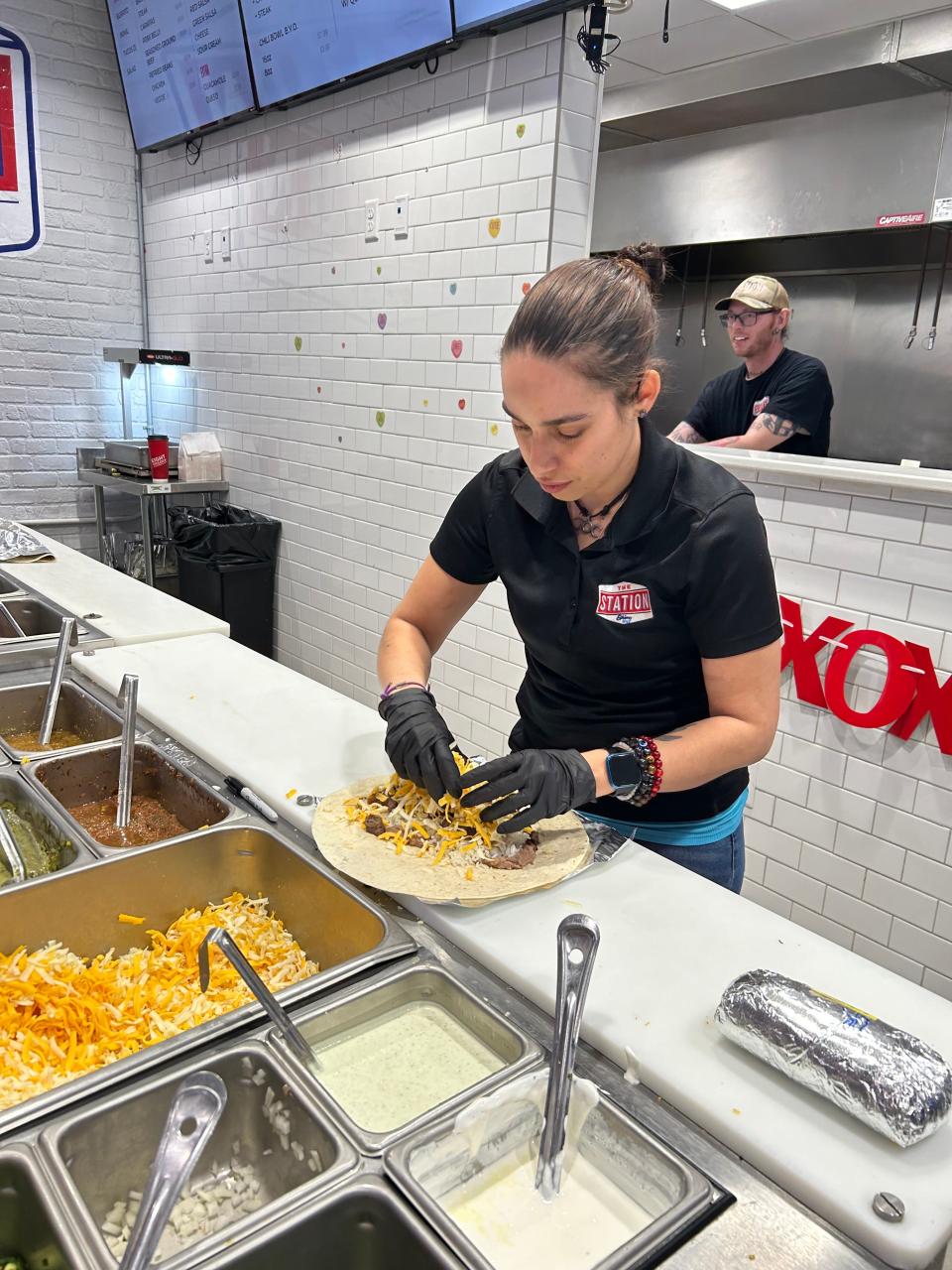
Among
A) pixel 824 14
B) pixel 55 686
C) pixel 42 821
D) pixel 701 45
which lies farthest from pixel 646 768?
pixel 701 45

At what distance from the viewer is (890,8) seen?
4.20m

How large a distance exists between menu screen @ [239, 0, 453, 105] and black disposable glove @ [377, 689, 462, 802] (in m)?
2.98

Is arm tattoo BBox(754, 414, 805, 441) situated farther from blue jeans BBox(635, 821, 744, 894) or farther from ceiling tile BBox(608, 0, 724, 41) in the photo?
ceiling tile BBox(608, 0, 724, 41)

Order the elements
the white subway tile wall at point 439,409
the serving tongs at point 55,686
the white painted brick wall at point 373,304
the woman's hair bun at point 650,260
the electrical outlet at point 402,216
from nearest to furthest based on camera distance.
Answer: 1. the woman's hair bun at point 650,260
2. the serving tongs at point 55,686
3. the white subway tile wall at point 439,409
4. the white painted brick wall at point 373,304
5. the electrical outlet at point 402,216

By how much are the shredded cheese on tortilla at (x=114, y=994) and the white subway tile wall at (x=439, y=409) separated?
199 cm

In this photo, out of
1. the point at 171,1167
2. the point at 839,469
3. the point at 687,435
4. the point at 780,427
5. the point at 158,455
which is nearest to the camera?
the point at 171,1167

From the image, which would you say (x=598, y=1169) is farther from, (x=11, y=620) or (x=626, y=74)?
(x=626, y=74)

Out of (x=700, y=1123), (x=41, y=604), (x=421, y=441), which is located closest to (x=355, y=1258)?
(x=700, y=1123)

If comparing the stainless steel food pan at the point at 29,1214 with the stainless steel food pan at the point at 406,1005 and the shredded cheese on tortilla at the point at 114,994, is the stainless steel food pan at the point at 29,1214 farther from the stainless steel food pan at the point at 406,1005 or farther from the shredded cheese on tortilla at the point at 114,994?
the stainless steel food pan at the point at 406,1005

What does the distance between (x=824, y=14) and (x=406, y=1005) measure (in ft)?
16.2

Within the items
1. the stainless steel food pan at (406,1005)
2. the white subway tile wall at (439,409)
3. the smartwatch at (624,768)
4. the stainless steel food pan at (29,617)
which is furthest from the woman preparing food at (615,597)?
the stainless steel food pan at (29,617)

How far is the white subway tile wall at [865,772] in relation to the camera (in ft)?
8.47

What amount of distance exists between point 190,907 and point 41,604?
163 centimetres

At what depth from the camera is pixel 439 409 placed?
12.8ft
